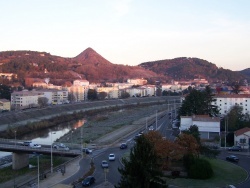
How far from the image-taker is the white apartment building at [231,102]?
104ft

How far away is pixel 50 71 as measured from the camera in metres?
95.8

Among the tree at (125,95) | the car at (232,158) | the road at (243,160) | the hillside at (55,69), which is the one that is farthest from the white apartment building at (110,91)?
the car at (232,158)

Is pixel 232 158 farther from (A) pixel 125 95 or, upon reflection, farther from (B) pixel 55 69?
(B) pixel 55 69

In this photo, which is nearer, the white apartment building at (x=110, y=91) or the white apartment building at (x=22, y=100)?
the white apartment building at (x=22, y=100)

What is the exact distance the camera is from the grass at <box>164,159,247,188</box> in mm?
12273

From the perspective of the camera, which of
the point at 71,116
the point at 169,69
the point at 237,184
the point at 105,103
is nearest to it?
the point at 237,184

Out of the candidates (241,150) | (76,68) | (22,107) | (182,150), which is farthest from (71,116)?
(76,68)

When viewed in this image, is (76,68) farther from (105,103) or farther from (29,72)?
(105,103)

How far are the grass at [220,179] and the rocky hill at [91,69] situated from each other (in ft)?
199

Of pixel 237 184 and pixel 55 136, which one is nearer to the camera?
pixel 237 184

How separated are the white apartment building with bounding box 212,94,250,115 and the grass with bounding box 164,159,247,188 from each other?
18.2 m

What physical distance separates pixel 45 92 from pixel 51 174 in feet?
137

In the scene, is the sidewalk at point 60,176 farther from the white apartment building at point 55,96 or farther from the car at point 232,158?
the white apartment building at point 55,96

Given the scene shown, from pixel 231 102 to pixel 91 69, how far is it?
9249 centimetres
